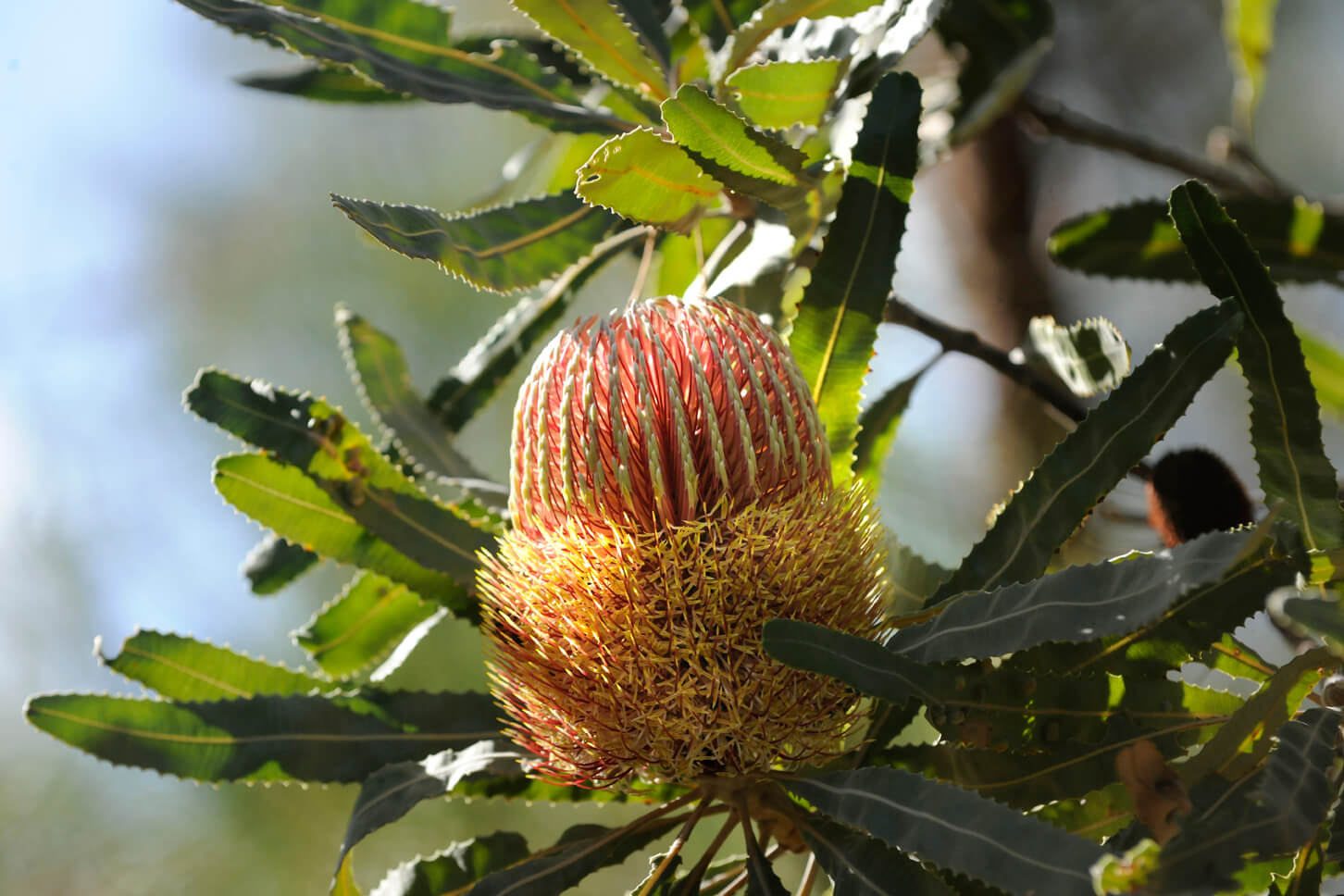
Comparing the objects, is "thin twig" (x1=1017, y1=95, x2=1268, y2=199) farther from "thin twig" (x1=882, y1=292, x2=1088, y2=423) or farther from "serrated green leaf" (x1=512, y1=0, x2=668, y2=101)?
"serrated green leaf" (x1=512, y1=0, x2=668, y2=101)

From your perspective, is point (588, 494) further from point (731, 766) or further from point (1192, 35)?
point (1192, 35)

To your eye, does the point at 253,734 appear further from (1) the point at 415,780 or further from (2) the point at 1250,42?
(2) the point at 1250,42

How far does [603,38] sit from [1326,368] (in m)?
0.96

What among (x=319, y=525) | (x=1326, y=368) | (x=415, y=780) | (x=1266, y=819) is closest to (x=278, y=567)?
(x=319, y=525)

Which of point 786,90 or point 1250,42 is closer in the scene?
point 786,90

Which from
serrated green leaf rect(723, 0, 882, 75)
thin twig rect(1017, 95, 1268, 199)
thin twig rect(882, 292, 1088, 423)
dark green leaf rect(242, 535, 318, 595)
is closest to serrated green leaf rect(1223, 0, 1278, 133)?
thin twig rect(1017, 95, 1268, 199)

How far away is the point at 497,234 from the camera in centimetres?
79

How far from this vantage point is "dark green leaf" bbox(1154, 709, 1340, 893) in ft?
1.52

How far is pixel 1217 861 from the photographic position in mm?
468

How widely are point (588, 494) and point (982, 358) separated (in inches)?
20.8

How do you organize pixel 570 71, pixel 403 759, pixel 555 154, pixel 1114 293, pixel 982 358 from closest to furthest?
1. pixel 403 759
2. pixel 982 358
3. pixel 570 71
4. pixel 555 154
5. pixel 1114 293

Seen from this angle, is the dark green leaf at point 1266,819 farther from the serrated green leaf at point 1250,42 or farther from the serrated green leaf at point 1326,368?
the serrated green leaf at point 1250,42

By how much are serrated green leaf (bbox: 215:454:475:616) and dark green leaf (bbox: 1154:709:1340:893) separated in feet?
1.90

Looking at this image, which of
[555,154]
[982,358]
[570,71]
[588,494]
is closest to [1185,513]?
[982,358]
